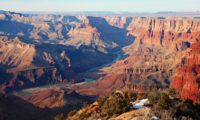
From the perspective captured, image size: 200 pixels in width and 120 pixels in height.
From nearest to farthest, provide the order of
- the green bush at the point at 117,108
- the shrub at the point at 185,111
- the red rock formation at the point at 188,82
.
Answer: the shrub at the point at 185,111
the green bush at the point at 117,108
the red rock formation at the point at 188,82

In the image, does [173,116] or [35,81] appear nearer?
[173,116]

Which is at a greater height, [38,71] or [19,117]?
[19,117]

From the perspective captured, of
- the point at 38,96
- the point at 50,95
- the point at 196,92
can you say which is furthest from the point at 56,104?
the point at 196,92

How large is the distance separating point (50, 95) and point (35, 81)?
172ft

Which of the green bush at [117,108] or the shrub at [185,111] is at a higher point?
the shrub at [185,111]

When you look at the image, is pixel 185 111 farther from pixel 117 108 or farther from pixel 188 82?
pixel 188 82

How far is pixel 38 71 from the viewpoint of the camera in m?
186

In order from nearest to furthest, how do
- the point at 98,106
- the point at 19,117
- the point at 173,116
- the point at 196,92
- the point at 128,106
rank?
the point at 173,116
the point at 128,106
the point at 98,106
the point at 19,117
the point at 196,92

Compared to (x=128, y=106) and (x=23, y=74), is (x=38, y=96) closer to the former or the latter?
(x=23, y=74)

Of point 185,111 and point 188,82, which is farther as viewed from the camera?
point 188,82

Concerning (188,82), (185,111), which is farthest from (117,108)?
(188,82)

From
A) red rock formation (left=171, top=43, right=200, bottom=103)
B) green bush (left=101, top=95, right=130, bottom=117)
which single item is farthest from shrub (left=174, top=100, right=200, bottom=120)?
red rock formation (left=171, top=43, right=200, bottom=103)

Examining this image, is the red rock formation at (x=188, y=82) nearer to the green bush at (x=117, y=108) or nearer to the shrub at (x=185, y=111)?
the green bush at (x=117, y=108)

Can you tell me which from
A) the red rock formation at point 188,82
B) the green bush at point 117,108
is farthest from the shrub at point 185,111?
the red rock formation at point 188,82
